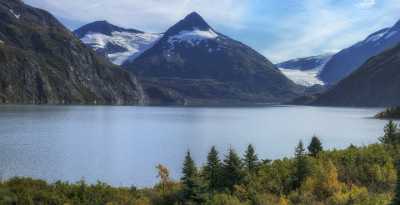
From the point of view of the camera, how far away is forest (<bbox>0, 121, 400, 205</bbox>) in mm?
29781

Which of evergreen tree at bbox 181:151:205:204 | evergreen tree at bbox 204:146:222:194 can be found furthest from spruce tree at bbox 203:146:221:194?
evergreen tree at bbox 181:151:205:204

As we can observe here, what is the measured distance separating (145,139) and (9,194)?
67.4 meters

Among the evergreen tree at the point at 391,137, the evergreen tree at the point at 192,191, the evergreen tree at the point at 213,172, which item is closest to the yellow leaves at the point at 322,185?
the evergreen tree at the point at 213,172

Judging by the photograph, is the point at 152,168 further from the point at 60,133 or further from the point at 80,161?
the point at 60,133

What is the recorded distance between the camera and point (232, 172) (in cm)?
3500

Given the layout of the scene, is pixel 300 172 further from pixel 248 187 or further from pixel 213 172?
pixel 213 172

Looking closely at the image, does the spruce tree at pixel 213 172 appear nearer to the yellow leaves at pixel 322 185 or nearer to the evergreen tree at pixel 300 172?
the evergreen tree at pixel 300 172

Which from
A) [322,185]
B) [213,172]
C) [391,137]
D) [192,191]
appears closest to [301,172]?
[322,185]

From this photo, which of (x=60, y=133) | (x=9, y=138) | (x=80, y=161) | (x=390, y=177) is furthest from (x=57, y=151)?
(x=390, y=177)

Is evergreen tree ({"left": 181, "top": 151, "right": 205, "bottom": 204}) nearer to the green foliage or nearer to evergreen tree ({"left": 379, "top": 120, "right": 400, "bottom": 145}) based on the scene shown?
the green foliage

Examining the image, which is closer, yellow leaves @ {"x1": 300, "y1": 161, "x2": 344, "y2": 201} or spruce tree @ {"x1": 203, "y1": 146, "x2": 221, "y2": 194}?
yellow leaves @ {"x1": 300, "y1": 161, "x2": 344, "y2": 201}

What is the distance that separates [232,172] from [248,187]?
7.56ft

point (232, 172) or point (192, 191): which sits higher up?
point (232, 172)

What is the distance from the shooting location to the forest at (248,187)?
29.8 m
